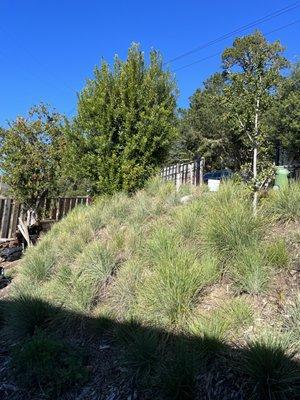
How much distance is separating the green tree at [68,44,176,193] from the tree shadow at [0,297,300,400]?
19.3ft

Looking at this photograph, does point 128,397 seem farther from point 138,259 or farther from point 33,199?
point 33,199

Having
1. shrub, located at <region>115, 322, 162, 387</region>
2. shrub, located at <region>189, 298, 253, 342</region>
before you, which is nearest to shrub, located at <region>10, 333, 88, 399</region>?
shrub, located at <region>115, 322, 162, 387</region>

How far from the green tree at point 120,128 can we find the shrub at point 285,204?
4.72 m

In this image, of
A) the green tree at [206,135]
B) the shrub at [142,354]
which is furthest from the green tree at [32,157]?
the green tree at [206,135]

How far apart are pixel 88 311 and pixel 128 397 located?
1623 mm

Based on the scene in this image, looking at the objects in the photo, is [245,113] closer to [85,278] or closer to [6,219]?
[85,278]

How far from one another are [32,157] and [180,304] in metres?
8.77

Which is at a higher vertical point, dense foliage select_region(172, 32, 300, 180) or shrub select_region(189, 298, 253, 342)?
dense foliage select_region(172, 32, 300, 180)

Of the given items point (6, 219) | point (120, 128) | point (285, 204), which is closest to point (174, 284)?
point (285, 204)

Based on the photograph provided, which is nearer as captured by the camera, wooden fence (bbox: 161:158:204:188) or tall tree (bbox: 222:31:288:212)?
tall tree (bbox: 222:31:288:212)

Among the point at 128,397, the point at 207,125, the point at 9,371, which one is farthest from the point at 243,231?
the point at 207,125

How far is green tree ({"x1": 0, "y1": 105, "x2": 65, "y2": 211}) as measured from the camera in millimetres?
12344

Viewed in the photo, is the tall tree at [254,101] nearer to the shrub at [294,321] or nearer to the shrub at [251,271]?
the shrub at [251,271]

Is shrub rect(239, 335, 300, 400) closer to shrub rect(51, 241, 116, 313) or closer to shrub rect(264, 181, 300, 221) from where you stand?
shrub rect(51, 241, 116, 313)
